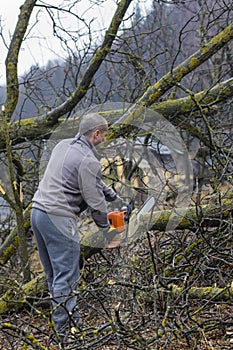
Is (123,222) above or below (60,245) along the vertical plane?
below

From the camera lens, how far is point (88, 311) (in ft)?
15.7

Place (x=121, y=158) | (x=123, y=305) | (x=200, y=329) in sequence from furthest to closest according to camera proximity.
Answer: (x=121, y=158) < (x=123, y=305) < (x=200, y=329)

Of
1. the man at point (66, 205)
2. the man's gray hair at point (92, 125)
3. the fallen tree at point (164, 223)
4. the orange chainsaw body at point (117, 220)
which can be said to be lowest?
the fallen tree at point (164, 223)

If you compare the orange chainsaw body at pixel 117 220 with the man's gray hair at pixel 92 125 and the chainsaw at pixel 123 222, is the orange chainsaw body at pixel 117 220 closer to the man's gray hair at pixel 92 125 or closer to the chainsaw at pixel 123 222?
the chainsaw at pixel 123 222

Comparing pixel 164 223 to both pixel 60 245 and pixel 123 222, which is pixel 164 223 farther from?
pixel 60 245

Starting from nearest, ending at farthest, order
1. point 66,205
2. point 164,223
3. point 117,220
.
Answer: point 66,205
point 117,220
point 164,223

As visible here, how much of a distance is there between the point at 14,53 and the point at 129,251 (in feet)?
10.4

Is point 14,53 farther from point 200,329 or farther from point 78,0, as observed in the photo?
point 200,329

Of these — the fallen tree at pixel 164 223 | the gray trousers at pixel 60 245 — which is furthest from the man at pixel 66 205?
the fallen tree at pixel 164 223

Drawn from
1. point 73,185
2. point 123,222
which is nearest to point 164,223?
point 123,222

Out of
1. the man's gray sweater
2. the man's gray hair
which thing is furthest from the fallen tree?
the man's gray hair

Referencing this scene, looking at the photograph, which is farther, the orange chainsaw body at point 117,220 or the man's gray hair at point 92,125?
the orange chainsaw body at point 117,220

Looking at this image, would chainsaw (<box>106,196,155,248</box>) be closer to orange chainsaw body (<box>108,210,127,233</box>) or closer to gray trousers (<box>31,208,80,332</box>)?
orange chainsaw body (<box>108,210,127,233</box>)

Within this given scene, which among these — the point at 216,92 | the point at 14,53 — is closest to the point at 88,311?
the point at 216,92
